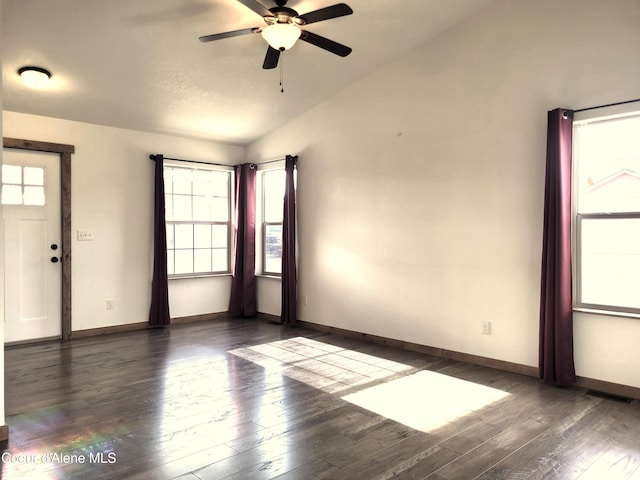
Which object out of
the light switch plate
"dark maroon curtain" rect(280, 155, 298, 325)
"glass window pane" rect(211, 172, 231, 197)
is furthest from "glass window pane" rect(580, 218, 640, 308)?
the light switch plate

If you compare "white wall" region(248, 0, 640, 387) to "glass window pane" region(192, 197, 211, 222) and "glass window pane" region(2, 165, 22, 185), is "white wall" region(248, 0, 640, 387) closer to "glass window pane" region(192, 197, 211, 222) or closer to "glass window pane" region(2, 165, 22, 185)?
"glass window pane" region(192, 197, 211, 222)

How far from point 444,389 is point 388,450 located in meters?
1.20

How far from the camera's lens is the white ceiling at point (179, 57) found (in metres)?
3.67

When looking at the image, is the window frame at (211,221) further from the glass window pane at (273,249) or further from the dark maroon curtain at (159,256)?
the glass window pane at (273,249)

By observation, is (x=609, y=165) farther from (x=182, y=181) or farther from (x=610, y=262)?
(x=182, y=181)

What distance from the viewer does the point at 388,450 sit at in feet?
8.61

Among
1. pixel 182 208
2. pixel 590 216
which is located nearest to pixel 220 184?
pixel 182 208

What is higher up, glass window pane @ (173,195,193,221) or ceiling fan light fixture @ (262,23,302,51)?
ceiling fan light fixture @ (262,23,302,51)

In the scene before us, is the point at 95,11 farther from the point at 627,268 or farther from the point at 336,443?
the point at 627,268

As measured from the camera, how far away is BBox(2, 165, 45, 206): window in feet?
16.2

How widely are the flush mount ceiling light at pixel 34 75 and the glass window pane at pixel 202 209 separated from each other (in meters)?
2.57

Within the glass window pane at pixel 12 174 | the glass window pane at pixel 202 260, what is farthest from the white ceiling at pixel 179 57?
the glass window pane at pixel 202 260

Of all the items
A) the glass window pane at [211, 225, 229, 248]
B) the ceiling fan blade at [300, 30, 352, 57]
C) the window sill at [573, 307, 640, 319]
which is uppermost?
the ceiling fan blade at [300, 30, 352, 57]

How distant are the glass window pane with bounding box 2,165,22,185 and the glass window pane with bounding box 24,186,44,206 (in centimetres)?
12
